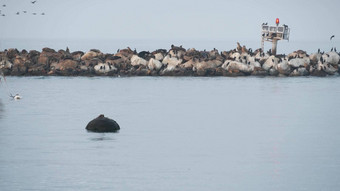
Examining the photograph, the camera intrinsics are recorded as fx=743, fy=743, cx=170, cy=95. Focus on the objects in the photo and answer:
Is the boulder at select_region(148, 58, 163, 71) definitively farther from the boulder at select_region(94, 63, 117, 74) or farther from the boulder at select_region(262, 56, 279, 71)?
the boulder at select_region(262, 56, 279, 71)

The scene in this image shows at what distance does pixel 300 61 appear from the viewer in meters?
93.4

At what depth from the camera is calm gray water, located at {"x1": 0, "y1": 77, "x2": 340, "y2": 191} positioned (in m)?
27.5

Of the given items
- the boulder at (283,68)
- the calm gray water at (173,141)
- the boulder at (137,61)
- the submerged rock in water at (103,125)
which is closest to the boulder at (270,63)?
the boulder at (283,68)

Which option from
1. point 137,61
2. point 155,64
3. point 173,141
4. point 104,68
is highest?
point 173,141

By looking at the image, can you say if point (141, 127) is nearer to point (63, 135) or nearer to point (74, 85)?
point (63, 135)

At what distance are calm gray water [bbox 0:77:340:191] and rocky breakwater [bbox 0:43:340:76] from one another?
1740cm

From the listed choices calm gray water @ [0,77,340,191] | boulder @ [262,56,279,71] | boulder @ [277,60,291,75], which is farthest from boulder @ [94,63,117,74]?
boulder @ [277,60,291,75]

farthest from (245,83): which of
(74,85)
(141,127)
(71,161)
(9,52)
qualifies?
(71,161)

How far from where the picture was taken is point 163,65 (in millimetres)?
90750

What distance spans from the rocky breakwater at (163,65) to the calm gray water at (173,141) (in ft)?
57.1

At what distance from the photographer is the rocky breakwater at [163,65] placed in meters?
90.2

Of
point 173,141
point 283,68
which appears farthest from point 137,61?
point 173,141

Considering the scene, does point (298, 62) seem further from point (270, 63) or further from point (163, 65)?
point (163, 65)

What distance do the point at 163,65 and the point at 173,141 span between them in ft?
175
